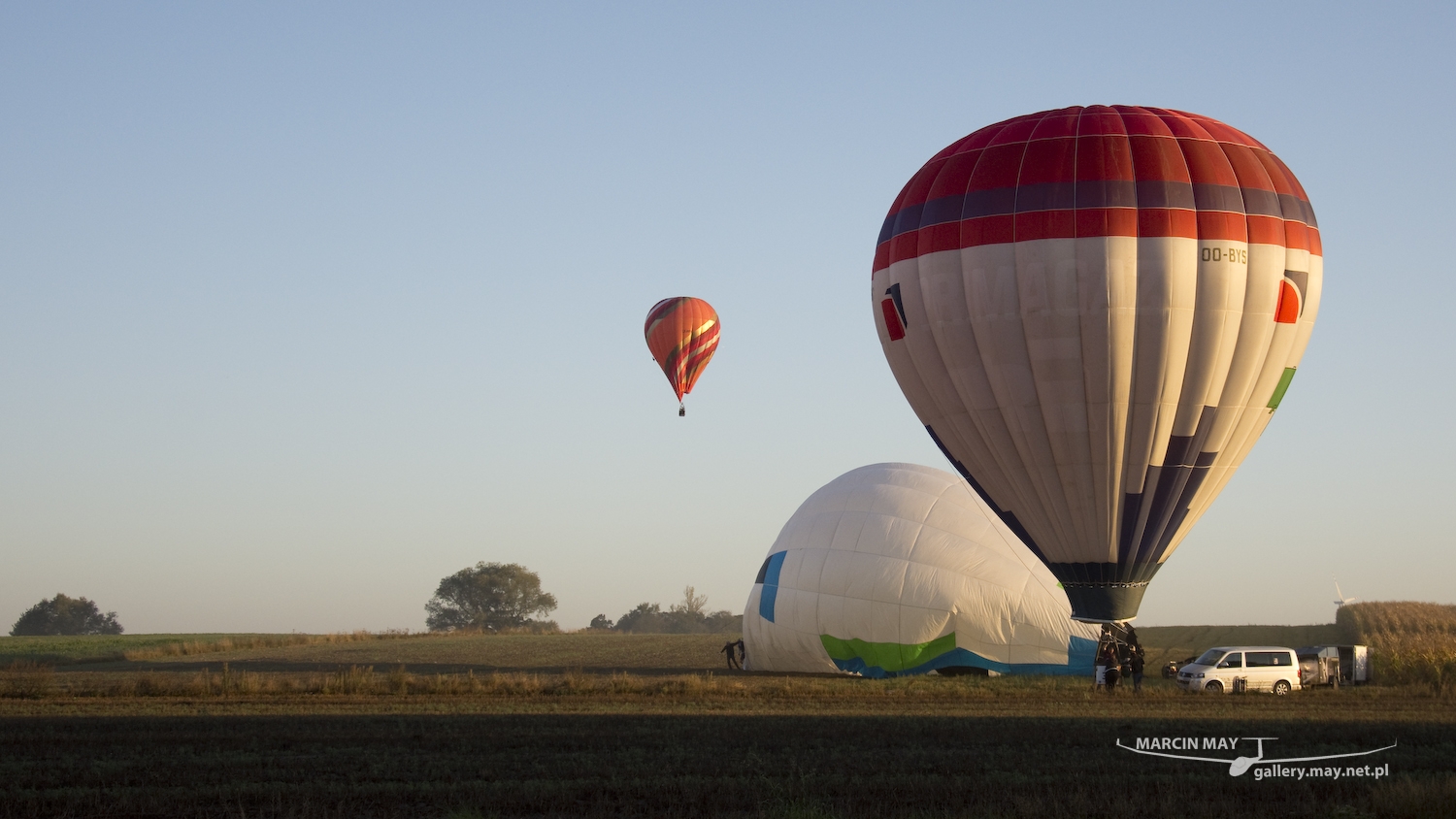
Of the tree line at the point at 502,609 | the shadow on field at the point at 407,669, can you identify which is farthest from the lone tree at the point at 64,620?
the shadow on field at the point at 407,669

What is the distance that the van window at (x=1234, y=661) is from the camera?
26219 millimetres

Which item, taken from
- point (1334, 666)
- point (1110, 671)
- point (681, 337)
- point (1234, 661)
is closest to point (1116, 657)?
point (1110, 671)

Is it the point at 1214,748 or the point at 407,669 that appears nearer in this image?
the point at 1214,748

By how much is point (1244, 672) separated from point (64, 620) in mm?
100302

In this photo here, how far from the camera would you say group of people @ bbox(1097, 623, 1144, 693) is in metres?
24.1

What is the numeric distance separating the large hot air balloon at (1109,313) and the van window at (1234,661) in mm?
3696

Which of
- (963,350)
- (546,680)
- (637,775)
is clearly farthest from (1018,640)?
(637,775)

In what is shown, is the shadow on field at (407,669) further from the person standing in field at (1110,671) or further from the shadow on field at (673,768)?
the shadow on field at (673,768)

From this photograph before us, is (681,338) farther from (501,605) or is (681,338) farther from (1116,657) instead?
(501,605)

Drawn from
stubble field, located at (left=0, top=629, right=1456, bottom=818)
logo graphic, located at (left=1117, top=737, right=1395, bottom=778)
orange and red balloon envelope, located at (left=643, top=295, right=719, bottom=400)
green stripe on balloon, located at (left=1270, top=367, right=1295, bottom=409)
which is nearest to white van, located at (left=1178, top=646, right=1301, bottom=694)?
stubble field, located at (left=0, top=629, right=1456, bottom=818)

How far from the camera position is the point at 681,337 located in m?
41.7

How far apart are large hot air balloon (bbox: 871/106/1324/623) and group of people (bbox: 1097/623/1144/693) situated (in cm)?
72

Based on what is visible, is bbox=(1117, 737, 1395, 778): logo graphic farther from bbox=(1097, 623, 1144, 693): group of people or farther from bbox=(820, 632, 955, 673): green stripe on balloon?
bbox=(820, 632, 955, 673): green stripe on balloon

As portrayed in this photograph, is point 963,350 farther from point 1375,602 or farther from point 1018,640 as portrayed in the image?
point 1375,602
